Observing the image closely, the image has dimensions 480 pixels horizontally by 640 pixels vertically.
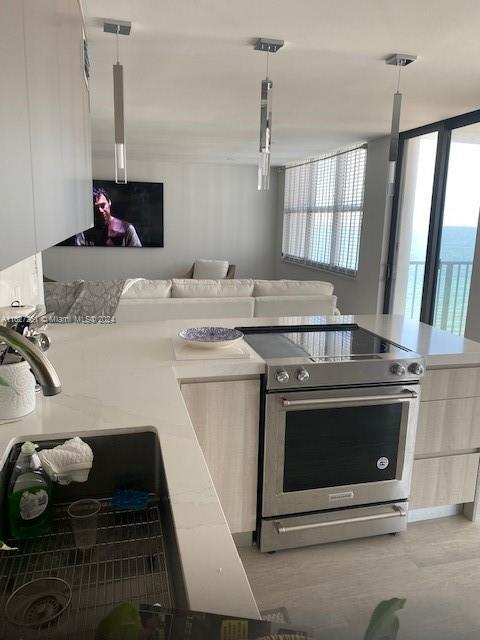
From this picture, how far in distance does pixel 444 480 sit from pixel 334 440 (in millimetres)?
685

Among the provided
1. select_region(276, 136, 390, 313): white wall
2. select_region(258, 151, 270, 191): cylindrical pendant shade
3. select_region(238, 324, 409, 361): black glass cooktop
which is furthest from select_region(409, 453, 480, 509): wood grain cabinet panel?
select_region(276, 136, 390, 313): white wall

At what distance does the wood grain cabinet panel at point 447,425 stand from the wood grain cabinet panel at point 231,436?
80cm

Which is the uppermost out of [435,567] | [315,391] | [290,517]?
[315,391]

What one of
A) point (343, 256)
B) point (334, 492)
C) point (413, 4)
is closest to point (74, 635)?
point (334, 492)

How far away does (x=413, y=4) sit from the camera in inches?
79.4

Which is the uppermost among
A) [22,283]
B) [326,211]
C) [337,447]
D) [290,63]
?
[290,63]

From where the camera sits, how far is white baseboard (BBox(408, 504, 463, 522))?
2.40 m

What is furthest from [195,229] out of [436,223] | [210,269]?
[436,223]

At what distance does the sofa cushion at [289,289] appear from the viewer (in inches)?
149

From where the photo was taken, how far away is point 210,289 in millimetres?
3660

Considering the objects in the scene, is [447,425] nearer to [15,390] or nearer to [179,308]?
[15,390]

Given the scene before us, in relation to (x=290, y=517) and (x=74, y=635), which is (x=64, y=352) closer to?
(x=290, y=517)

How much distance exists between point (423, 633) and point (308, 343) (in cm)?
172

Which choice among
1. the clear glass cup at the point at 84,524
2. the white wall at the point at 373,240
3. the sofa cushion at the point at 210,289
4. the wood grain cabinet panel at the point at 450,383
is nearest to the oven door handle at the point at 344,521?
the wood grain cabinet panel at the point at 450,383
